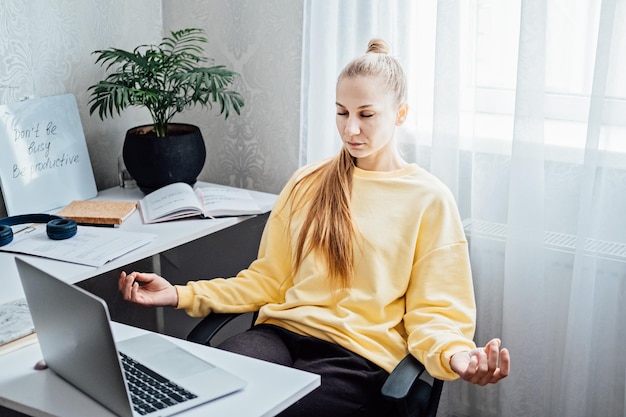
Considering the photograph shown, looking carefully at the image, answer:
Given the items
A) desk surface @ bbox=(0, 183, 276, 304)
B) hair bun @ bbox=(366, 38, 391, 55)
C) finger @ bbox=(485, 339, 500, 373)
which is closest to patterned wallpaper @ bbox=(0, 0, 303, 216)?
desk surface @ bbox=(0, 183, 276, 304)

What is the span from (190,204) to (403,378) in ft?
2.82

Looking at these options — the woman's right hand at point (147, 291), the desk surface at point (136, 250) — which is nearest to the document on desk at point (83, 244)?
the desk surface at point (136, 250)

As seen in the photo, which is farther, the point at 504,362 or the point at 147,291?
the point at 147,291

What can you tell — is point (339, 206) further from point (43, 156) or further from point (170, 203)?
point (43, 156)

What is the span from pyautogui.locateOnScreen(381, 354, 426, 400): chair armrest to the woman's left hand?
81mm

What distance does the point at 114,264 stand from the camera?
5.84 ft

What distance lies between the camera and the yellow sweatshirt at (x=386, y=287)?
1.63m

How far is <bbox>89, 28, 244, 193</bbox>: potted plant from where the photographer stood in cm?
216

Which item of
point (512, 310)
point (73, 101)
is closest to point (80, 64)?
point (73, 101)

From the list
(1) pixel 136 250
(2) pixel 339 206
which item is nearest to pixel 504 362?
(2) pixel 339 206

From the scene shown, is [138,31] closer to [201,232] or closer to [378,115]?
[201,232]

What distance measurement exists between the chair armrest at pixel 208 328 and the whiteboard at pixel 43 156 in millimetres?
692

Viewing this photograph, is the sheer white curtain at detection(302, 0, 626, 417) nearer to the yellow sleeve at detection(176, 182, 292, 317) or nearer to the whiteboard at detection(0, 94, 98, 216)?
the yellow sleeve at detection(176, 182, 292, 317)

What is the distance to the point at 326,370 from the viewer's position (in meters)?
1.59
